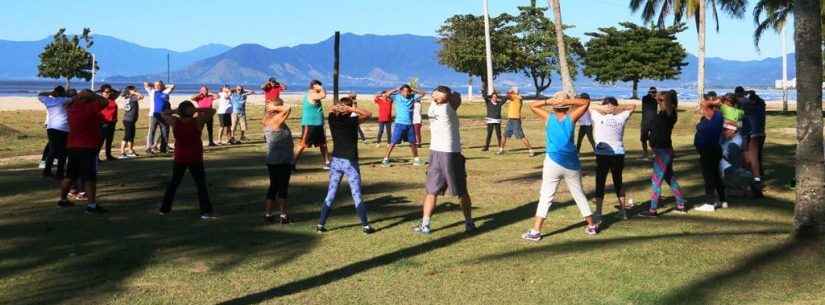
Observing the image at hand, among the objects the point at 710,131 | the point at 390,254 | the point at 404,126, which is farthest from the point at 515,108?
the point at 390,254

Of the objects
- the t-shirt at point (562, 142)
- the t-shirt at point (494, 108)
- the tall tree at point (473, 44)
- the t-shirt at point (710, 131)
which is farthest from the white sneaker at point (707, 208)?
the tall tree at point (473, 44)

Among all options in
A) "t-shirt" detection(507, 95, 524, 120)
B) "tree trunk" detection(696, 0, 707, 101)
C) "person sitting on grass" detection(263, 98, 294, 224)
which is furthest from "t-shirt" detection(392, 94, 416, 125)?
"tree trunk" detection(696, 0, 707, 101)

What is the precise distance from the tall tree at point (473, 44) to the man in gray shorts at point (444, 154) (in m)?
63.5

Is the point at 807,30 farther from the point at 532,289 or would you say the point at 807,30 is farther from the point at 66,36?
the point at 66,36

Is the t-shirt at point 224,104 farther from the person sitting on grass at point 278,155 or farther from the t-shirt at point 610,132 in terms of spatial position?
the t-shirt at point 610,132

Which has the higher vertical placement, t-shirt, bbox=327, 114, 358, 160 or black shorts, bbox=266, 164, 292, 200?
t-shirt, bbox=327, 114, 358, 160

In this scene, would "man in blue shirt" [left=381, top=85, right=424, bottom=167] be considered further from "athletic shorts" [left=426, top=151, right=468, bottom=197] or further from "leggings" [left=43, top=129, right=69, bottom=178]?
"athletic shorts" [left=426, top=151, right=468, bottom=197]

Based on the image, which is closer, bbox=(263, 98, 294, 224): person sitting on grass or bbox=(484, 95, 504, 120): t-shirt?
bbox=(263, 98, 294, 224): person sitting on grass

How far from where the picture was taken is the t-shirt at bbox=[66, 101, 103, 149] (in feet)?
33.6

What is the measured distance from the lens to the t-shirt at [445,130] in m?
8.84

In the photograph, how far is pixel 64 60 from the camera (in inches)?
2992

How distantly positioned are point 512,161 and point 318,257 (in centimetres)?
983

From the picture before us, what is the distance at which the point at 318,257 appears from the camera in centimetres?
796

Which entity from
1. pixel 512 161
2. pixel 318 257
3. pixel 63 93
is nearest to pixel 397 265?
pixel 318 257
